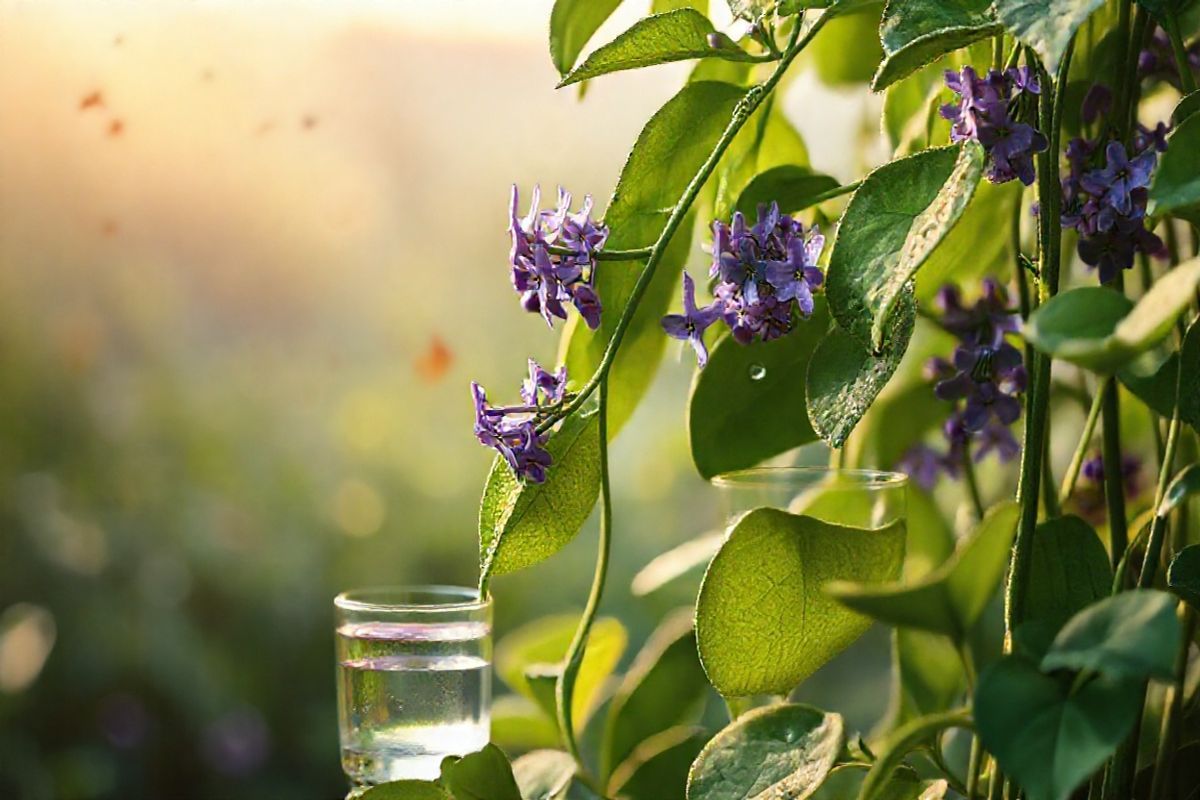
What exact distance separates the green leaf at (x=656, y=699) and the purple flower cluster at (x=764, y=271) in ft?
0.69

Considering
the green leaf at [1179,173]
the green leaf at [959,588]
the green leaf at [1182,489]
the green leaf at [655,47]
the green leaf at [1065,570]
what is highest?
the green leaf at [655,47]

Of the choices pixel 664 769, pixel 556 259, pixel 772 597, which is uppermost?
pixel 556 259

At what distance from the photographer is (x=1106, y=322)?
328 mm

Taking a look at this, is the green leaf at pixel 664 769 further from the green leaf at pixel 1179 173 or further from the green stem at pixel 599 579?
the green leaf at pixel 1179 173

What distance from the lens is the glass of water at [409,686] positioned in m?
0.51

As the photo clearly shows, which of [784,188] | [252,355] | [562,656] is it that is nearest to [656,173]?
[784,188]

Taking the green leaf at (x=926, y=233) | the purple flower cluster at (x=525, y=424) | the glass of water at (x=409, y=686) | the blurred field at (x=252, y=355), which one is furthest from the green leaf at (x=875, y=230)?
the blurred field at (x=252, y=355)

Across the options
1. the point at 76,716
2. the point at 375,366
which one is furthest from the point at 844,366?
the point at 76,716

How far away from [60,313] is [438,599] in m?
0.69

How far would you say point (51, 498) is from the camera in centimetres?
120

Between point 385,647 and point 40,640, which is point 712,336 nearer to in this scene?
point 385,647

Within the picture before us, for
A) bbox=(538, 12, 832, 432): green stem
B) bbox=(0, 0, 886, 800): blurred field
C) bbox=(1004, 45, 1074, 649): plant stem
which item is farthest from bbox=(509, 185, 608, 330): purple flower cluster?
bbox=(0, 0, 886, 800): blurred field

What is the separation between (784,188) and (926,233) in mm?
129

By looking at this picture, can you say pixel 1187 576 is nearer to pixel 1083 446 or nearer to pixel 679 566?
pixel 1083 446
